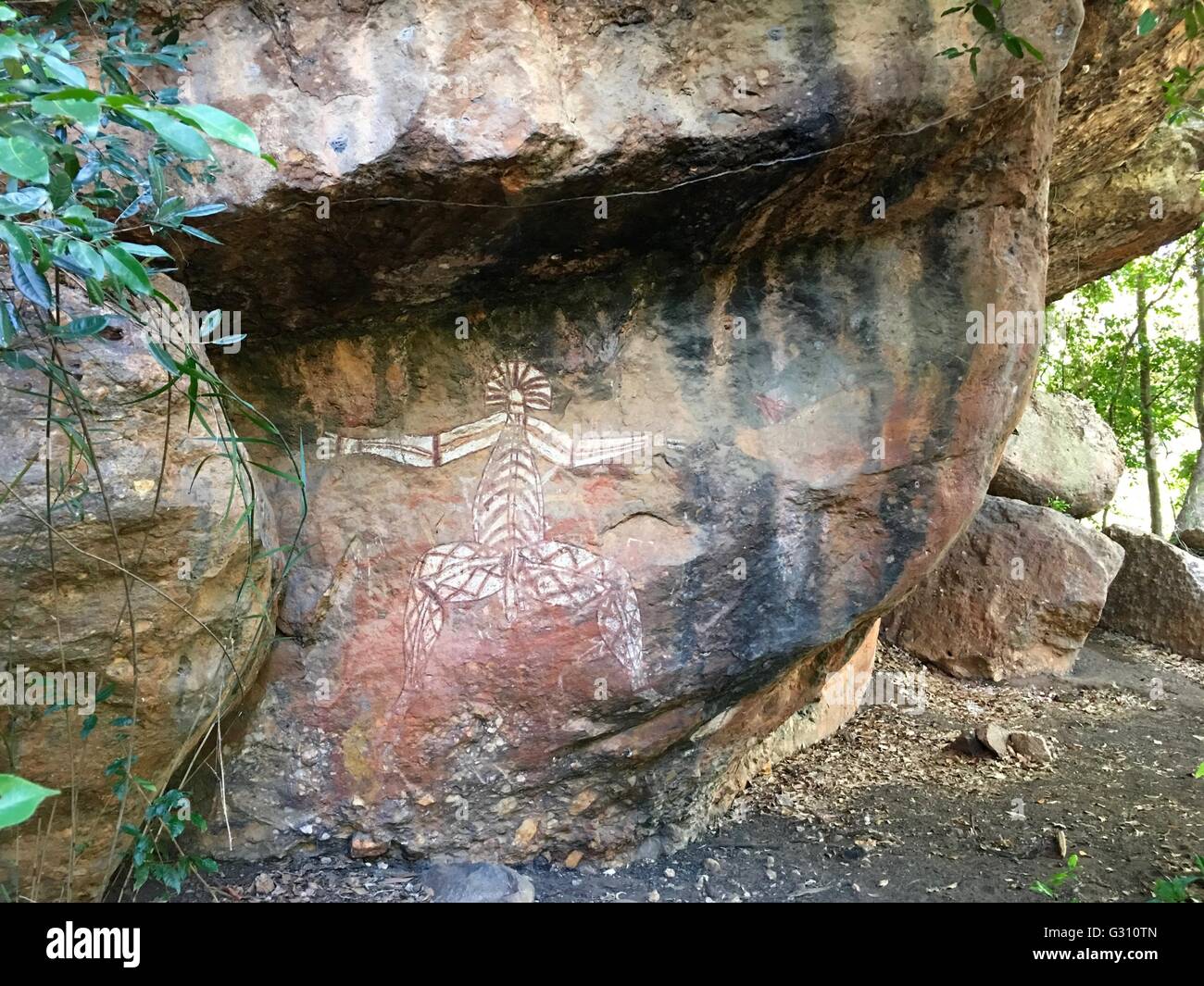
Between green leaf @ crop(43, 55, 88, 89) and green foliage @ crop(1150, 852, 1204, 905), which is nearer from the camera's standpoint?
green leaf @ crop(43, 55, 88, 89)

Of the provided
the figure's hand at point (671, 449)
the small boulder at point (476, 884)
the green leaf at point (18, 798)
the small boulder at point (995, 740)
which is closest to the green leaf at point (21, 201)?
the green leaf at point (18, 798)

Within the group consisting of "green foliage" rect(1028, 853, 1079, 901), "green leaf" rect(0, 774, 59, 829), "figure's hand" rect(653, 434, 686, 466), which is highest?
"figure's hand" rect(653, 434, 686, 466)

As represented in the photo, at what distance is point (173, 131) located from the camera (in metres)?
1.00

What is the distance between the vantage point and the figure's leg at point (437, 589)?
313 centimetres

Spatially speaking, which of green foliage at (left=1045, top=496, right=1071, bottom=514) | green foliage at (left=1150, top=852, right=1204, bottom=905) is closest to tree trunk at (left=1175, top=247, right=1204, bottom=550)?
green foliage at (left=1045, top=496, right=1071, bottom=514)

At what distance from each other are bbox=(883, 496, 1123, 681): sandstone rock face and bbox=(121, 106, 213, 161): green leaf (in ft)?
17.3

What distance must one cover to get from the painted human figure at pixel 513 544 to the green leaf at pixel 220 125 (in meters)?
2.28

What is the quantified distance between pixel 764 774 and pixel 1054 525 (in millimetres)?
2872

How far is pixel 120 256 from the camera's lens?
124cm

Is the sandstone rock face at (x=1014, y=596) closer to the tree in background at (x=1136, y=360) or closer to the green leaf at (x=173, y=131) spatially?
the tree in background at (x=1136, y=360)

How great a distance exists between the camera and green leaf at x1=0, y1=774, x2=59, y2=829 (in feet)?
2.64

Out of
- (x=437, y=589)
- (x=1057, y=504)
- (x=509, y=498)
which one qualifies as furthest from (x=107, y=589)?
(x=1057, y=504)

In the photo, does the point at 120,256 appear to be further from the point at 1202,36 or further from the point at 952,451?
A: the point at 1202,36

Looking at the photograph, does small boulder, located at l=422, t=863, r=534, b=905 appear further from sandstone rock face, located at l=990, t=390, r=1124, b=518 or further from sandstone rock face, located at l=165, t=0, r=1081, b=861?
sandstone rock face, located at l=990, t=390, r=1124, b=518
